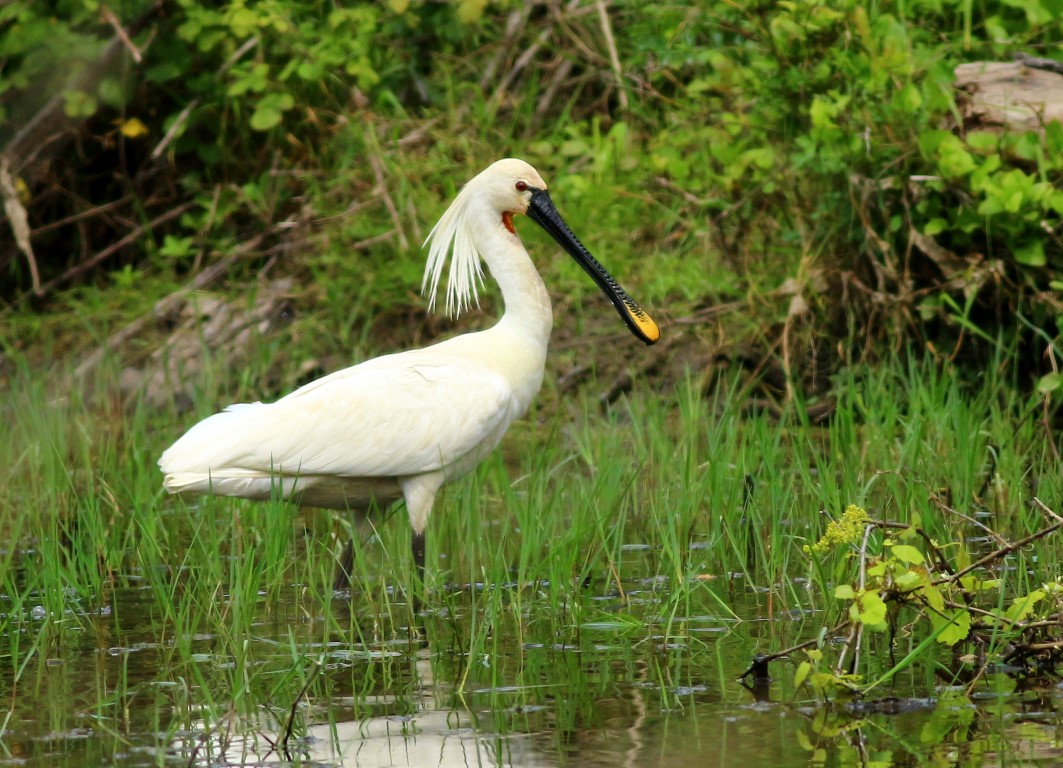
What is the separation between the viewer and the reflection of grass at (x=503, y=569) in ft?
13.8

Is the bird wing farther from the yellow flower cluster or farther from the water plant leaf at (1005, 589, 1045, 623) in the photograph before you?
the water plant leaf at (1005, 589, 1045, 623)

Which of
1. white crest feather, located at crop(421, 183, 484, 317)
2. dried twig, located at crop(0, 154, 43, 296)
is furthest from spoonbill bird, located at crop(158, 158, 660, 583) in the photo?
dried twig, located at crop(0, 154, 43, 296)

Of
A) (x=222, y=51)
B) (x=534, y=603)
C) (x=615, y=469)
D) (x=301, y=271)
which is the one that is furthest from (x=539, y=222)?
(x=222, y=51)

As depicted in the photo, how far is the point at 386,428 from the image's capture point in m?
5.59

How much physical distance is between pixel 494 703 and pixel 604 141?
20.4 feet

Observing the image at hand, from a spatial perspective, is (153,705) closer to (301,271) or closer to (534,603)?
(534,603)

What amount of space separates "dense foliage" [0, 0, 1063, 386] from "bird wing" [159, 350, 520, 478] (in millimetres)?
2341

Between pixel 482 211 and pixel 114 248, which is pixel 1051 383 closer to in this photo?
pixel 482 211

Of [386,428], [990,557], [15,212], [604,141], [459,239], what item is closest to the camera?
[990,557]

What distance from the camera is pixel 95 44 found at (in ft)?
33.5

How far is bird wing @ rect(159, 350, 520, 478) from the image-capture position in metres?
5.49

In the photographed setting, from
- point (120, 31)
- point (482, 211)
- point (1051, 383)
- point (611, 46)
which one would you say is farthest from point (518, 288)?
point (120, 31)

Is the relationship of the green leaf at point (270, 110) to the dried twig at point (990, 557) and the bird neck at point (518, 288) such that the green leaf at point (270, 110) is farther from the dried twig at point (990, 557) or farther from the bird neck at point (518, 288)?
the dried twig at point (990, 557)

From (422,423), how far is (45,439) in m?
2.11
